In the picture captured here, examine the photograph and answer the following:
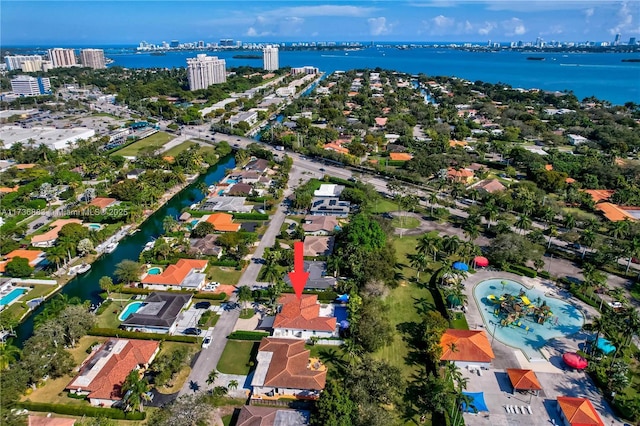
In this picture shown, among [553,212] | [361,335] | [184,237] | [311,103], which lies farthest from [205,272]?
[311,103]

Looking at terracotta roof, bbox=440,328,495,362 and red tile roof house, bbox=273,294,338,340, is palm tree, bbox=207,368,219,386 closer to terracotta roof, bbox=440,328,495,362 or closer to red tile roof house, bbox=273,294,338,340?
red tile roof house, bbox=273,294,338,340

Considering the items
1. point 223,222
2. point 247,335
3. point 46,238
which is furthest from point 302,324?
point 46,238

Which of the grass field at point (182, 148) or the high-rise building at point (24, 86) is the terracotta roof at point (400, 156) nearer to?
the grass field at point (182, 148)

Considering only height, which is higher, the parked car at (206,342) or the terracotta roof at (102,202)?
the terracotta roof at (102,202)

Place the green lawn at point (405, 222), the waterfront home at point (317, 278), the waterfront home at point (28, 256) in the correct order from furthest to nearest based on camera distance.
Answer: the green lawn at point (405, 222) → the waterfront home at point (28, 256) → the waterfront home at point (317, 278)

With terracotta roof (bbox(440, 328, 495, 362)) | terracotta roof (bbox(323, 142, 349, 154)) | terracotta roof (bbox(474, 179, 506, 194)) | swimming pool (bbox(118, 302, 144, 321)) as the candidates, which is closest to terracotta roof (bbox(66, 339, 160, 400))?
swimming pool (bbox(118, 302, 144, 321))

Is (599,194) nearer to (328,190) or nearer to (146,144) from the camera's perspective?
(328,190)

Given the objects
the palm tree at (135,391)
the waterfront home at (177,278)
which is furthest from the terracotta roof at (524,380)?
the waterfront home at (177,278)
